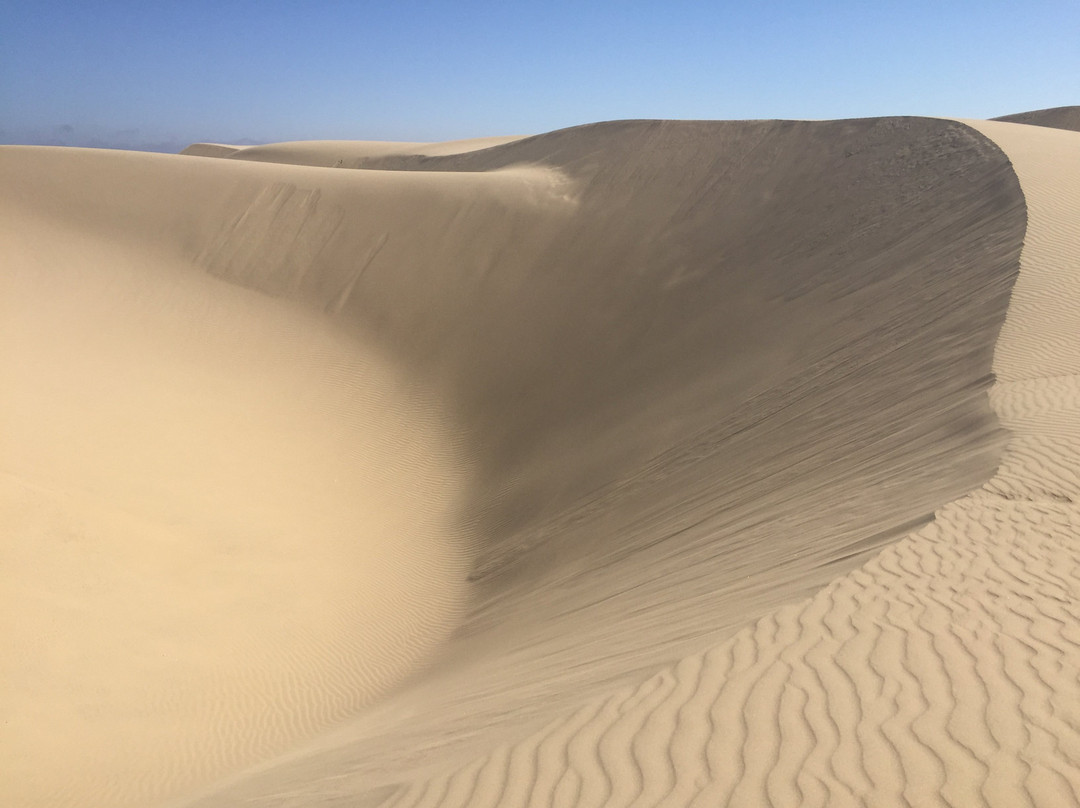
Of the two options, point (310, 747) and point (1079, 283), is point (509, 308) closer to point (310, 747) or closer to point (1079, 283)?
point (1079, 283)

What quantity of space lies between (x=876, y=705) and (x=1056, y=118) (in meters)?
45.0

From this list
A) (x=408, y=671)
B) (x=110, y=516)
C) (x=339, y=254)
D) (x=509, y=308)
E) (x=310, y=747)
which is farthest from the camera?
(x=339, y=254)

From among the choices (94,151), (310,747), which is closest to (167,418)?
(310,747)

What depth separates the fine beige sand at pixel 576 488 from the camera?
12.1 ft

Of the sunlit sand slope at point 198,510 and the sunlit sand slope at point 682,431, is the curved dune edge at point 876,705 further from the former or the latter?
the sunlit sand slope at point 198,510

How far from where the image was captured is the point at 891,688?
11.6 feet

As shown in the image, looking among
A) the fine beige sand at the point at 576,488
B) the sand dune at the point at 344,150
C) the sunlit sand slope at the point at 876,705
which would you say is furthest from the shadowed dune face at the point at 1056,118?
the sunlit sand slope at the point at 876,705

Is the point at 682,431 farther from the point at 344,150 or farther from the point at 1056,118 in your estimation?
the point at 344,150

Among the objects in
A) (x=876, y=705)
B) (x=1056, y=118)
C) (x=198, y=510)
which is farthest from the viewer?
(x=1056, y=118)

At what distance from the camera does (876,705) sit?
3443mm

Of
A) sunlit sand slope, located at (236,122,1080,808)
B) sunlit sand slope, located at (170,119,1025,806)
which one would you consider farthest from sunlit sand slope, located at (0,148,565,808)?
sunlit sand slope, located at (236,122,1080,808)

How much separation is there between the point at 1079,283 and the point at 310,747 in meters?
9.97

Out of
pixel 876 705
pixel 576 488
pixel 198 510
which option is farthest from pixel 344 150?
pixel 876 705

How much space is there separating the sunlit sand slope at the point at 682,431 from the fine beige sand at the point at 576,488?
1.9 inches
